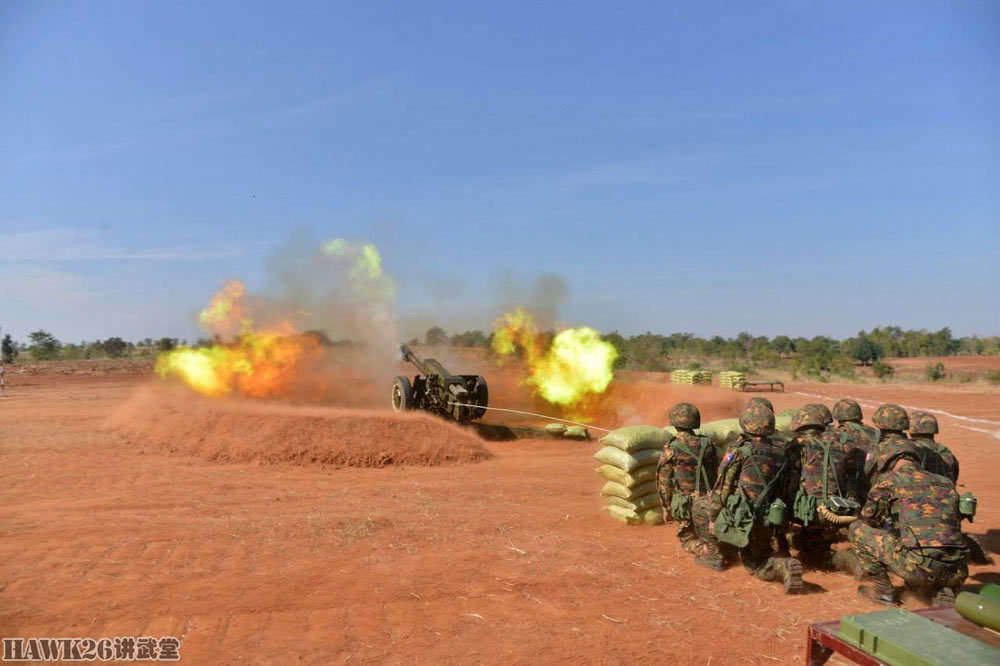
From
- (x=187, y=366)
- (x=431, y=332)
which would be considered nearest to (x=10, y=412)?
(x=187, y=366)

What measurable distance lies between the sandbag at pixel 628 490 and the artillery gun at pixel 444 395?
306 inches

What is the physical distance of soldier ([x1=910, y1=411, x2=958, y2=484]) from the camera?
673cm

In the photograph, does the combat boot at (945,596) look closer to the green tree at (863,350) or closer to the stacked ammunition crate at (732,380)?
the stacked ammunition crate at (732,380)

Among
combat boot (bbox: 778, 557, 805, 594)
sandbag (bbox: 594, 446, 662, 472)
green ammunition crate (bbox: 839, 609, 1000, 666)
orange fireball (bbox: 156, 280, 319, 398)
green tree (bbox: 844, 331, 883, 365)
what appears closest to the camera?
green ammunition crate (bbox: 839, 609, 1000, 666)

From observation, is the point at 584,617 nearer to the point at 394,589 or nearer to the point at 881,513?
the point at 394,589

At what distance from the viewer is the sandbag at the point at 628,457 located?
8656mm

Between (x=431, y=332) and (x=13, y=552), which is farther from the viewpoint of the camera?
(x=431, y=332)

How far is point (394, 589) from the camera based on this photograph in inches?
244

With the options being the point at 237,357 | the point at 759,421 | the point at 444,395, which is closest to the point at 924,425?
the point at 759,421

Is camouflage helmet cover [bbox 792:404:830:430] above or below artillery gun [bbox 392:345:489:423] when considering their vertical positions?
above

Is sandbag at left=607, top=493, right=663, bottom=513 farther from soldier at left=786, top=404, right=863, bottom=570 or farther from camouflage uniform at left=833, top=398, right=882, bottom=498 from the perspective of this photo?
camouflage uniform at left=833, top=398, right=882, bottom=498

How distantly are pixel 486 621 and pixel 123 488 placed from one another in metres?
8.01

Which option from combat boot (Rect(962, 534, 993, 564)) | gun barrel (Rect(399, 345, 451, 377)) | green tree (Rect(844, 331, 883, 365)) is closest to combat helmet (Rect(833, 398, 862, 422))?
combat boot (Rect(962, 534, 993, 564))

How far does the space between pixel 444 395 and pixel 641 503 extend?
349 inches
